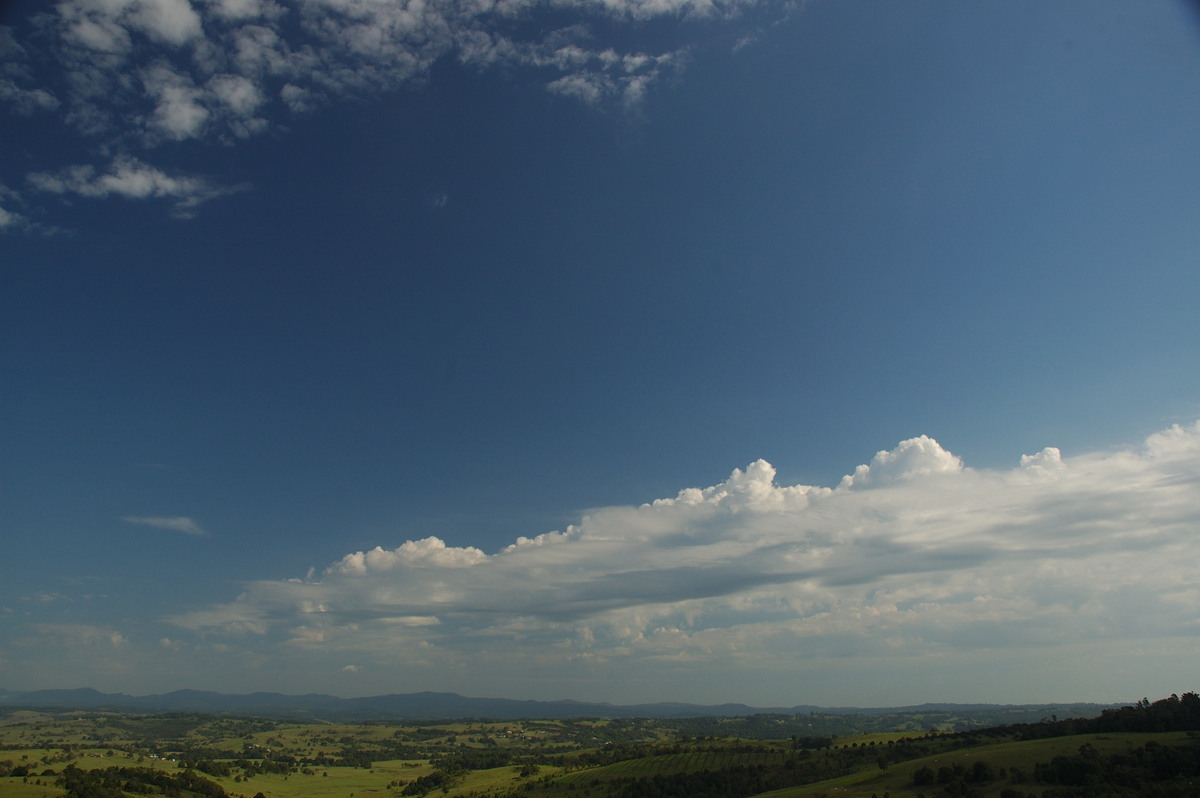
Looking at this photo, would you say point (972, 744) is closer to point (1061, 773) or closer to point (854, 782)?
point (854, 782)

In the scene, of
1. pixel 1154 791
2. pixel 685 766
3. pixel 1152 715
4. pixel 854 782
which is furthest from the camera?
pixel 685 766

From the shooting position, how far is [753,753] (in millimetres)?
196125

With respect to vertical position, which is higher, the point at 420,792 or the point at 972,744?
the point at 972,744

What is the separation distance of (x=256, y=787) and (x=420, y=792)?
166 feet

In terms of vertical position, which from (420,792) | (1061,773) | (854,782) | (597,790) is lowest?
(420,792)

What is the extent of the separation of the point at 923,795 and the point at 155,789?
16753cm

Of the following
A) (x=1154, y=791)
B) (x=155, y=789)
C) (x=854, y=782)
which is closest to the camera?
(x=1154, y=791)

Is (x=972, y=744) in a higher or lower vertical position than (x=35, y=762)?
higher

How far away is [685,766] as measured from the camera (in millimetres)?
178250

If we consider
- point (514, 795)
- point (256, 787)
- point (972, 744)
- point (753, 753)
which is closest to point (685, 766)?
point (753, 753)

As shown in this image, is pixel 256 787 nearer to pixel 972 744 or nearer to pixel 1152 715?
pixel 972 744

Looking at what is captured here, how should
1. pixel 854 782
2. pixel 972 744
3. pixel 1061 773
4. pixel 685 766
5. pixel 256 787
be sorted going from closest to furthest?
pixel 1061 773
pixel 854 782
pixel 972 744
pixel 685 766
pixel 256 787

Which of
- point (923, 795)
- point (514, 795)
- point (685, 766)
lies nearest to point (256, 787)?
point (514, 795)

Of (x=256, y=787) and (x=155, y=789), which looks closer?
(x=155, y=789)
